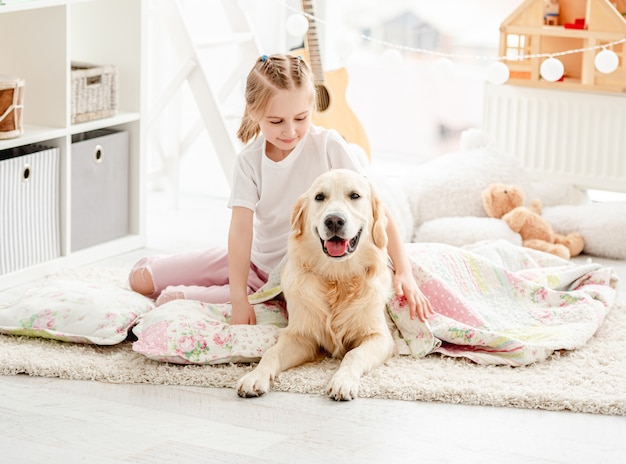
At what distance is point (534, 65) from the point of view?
367 centimetres

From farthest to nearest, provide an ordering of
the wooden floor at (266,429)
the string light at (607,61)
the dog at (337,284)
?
1. the string light at (607,61)
2. the dog at (337,284)
3. the wooden floor at (266,429)

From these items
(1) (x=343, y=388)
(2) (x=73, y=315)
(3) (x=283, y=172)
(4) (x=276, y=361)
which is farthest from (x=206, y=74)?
(1) (x=343, y=388)

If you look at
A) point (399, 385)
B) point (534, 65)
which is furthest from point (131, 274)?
point (534, 65)

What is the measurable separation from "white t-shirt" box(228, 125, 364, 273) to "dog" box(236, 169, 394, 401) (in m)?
0.24

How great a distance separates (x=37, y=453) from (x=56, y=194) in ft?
4.22

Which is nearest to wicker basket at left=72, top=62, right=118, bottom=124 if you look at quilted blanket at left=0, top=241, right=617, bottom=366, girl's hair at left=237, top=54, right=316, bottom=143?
quilted blanket at left=0, top=241, right=617, bottom=366

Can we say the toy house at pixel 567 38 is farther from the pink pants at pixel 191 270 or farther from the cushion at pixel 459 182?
the pink pants at pixel 191 270

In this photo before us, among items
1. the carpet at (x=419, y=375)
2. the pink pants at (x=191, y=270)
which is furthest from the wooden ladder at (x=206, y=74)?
the carpet at (x=419, y=375)

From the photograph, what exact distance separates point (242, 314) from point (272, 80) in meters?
0.54

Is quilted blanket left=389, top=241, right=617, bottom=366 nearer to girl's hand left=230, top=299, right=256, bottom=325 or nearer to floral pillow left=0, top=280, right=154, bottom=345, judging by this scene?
girl's hand left=230, top=299, right=256, bottom=325

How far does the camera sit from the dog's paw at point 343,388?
6.78 feet

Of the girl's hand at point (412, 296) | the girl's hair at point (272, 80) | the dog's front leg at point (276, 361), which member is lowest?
the dog's front leg at point (276, 361)

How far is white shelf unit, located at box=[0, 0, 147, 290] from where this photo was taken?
2.90 metres

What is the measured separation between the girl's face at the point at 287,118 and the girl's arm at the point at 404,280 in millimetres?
278
